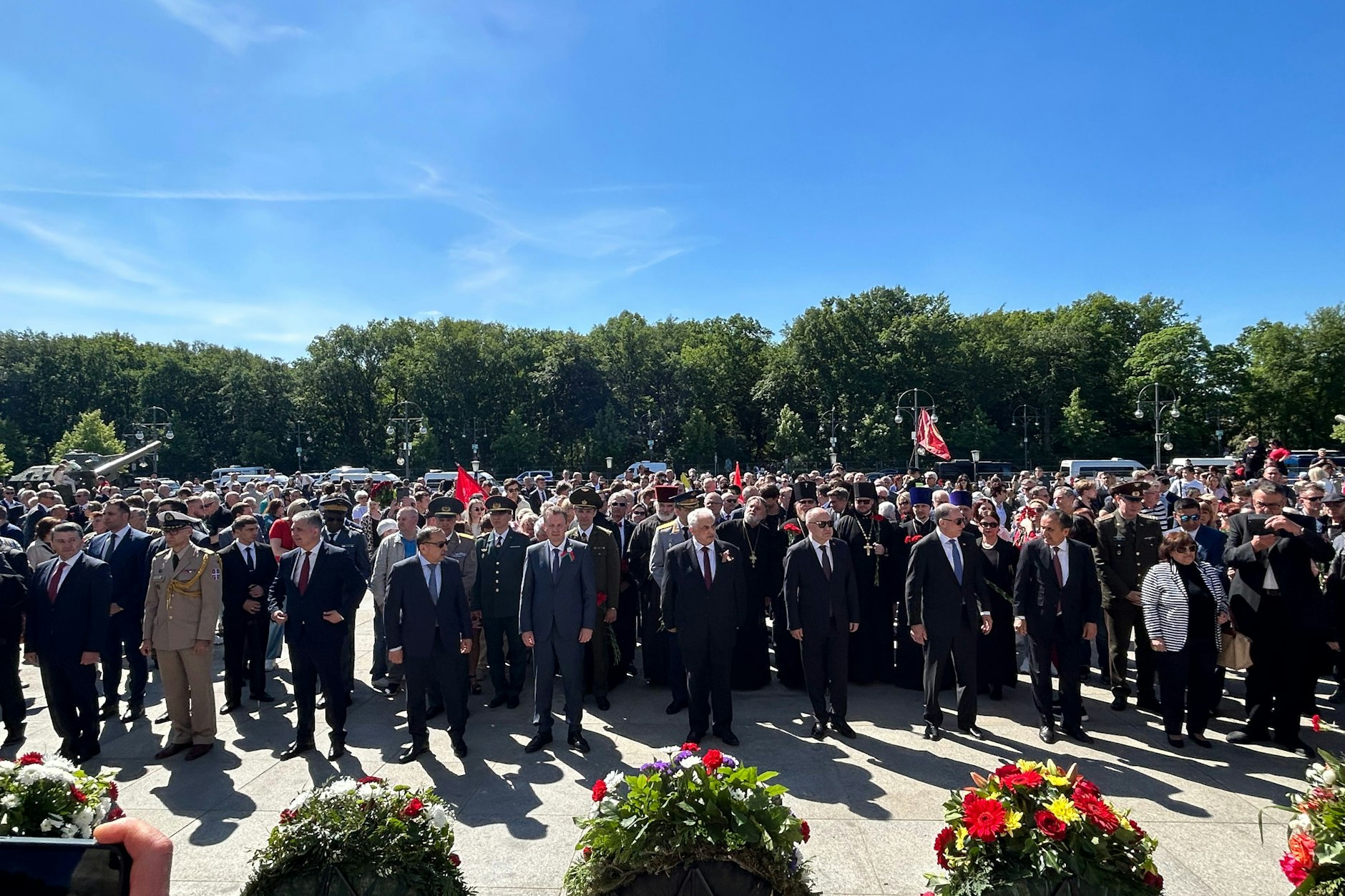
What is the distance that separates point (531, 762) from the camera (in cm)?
595

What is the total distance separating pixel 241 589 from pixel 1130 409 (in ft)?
217

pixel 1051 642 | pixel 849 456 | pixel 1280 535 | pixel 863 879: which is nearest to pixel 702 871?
pixel 863 879

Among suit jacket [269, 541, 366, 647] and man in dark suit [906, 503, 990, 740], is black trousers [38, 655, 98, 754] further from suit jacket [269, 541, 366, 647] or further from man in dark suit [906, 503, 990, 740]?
man in dark suit [906, 503, 990, 740]

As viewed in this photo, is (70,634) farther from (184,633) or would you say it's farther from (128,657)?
(128,657)

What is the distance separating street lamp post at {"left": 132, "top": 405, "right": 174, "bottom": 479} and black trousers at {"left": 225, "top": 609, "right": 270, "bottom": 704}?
191ft

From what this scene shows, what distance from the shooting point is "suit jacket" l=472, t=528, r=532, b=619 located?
7.54 metres

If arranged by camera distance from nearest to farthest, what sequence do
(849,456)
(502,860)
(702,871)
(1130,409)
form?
1. (702,871)
2. (502,860)
3. (849,456)
4. (1130,409)

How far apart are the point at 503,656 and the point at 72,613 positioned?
142 inches

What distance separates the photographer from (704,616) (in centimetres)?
631

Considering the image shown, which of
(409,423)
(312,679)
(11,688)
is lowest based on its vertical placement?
(11,688)

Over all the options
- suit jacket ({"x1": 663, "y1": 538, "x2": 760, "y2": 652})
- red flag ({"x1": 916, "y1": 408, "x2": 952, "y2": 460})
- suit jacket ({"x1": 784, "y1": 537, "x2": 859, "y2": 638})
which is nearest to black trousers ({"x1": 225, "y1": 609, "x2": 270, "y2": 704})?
suit jacket ({"x1": 663, "y1": 538, "x2": 760, "y2": 652})

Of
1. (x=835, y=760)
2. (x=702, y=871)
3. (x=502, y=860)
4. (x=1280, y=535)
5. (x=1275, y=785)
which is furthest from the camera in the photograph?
(x=1280, y=535)

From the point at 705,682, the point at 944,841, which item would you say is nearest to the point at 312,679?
the point at 705,682

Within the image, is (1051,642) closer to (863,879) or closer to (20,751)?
(863,879)
